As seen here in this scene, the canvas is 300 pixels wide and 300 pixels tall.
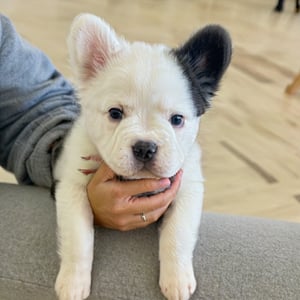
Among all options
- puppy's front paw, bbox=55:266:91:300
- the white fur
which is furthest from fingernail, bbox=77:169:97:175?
puppy's front paw, bbox=55:266:91:300

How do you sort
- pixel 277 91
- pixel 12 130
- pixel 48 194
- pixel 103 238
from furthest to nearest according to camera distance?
pixel 277 91 < pixel 12 130 < pixel 48 194 < pixel 103 238

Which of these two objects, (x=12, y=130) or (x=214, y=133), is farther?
(x=214, y=133)

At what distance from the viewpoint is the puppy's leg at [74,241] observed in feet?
2.69

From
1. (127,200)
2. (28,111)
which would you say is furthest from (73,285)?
(28,111)

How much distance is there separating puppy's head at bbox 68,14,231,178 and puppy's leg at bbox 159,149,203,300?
3.7 inches

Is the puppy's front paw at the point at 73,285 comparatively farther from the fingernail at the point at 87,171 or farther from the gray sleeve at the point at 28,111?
the gray sleeve at the point at 28,111

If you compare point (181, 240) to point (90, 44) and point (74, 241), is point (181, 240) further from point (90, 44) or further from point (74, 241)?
point (90, 44)

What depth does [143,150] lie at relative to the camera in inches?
32.6

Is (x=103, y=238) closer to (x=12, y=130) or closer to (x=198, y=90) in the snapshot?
(x=198, y=90)

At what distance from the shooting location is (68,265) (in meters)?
0.85

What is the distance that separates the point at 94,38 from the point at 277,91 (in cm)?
223

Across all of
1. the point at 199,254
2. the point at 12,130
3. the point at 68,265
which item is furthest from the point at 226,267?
the point at 12,130

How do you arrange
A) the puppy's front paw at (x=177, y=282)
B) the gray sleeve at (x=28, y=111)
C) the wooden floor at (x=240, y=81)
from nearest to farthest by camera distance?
the puppy's front paw at (x=177, y=282)
the gray sleeve at (x=28, y=111)
the wooden floor at (x=240, y=81)

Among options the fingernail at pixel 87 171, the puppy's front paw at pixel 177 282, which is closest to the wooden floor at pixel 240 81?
the fingernail at pixel 87 171
